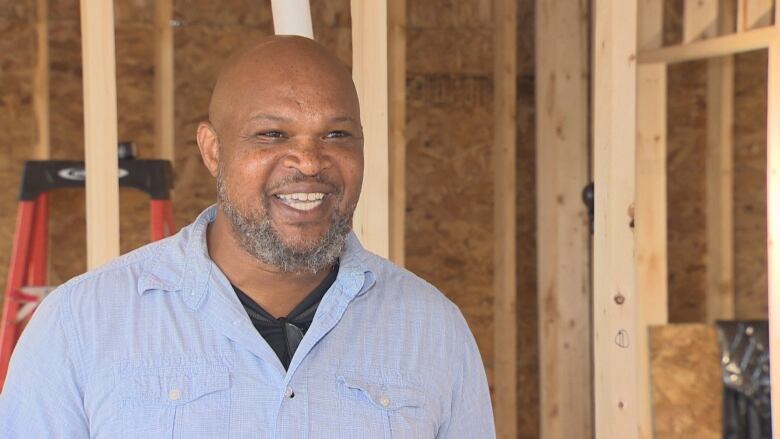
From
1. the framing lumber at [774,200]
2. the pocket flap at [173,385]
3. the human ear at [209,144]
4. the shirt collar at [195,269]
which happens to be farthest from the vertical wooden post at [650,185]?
the pocket flap at [173,385]

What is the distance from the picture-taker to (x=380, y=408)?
1.54 meters

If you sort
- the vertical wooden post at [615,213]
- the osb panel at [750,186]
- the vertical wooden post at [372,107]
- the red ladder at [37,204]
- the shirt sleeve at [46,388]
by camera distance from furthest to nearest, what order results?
the osb panel at [750,186]
the red ladder at [37,204]
the vertical wooden post at [615,213]
the vertical wooden post at [372,107]
the shirt sleeve at [46,388]

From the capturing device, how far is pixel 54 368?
143cm

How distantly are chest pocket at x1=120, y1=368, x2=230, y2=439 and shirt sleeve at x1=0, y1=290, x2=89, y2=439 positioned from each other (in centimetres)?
7

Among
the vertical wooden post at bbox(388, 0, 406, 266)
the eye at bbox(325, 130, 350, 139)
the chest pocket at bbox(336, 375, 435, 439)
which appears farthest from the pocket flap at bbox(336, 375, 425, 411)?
→ the vertical wooden post at bbox(388, 0, 406, 266)

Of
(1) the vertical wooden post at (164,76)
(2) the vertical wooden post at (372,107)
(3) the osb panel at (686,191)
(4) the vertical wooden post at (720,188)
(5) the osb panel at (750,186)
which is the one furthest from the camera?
(3) the osb panel at (686,191)

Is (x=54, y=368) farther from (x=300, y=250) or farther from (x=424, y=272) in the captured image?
(x=424, y=272)

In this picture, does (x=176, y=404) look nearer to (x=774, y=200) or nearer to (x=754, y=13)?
(x=774, y=200)

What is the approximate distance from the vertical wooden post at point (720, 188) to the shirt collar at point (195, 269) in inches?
141

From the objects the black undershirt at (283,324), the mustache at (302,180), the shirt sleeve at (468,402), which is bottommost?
the shirt sleeve at (468,402)

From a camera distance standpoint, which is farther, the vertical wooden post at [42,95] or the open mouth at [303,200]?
the vertical wooden post at [42,95]

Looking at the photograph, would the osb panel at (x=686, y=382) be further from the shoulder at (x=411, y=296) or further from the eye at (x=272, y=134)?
the eye at (x=272, y=134)

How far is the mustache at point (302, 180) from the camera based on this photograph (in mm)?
1541

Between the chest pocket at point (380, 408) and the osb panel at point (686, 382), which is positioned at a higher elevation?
the chest pocket at point (380, 408)
